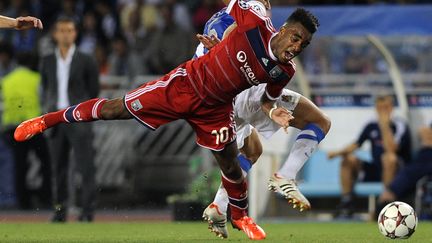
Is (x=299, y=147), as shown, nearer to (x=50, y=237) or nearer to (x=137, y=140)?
(x=50, y=237)

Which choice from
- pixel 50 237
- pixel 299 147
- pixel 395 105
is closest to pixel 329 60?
pixel 395 105

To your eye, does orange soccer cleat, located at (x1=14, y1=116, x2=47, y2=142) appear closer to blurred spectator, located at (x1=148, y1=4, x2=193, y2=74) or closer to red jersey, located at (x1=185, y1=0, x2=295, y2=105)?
red jersey, located at (x1=185, y1=0, x2=295, y2=105)

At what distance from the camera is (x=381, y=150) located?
16859mm

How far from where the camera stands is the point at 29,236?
39.6ft

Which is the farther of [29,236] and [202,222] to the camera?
[202,222]

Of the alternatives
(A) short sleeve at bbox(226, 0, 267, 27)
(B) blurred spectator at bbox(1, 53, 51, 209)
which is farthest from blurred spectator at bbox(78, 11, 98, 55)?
(A) short sleeve at bbox(226, 0, 267, 27)

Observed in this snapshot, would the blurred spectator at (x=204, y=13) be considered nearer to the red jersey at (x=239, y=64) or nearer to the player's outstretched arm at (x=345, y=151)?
the player's outstretched arm at (x=345, y=151)

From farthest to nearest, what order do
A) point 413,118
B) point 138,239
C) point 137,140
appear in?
1. point 137,140
2. point 413,118
3. point 138,239

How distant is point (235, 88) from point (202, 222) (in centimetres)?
536

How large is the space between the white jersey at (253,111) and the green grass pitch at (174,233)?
107cm

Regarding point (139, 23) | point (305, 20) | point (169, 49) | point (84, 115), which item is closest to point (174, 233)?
point (84, 115)

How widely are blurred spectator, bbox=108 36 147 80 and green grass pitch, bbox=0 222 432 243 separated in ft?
19.3

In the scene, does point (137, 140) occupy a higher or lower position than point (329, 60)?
lower

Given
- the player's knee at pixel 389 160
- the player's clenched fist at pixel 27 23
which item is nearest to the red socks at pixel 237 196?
the player's clenched fist at pixel 27 23
